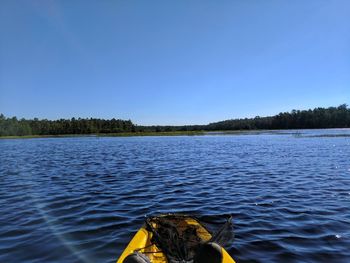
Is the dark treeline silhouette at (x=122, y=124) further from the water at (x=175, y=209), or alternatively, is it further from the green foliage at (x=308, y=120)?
the water at (x=175, y=209)

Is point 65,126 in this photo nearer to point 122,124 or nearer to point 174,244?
point 122,124

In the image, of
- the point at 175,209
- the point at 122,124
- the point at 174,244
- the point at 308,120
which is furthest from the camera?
the point at 122,124

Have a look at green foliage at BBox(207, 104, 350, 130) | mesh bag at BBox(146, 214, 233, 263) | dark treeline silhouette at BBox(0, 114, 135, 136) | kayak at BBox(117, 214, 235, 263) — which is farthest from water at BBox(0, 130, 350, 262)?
green foliage at BBox(207, 104, 350, 130)

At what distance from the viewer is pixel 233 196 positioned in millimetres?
14438

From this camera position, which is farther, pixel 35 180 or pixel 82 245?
pixel 35 180

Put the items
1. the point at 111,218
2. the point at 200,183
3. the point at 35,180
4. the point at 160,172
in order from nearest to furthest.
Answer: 1. the point at 111,218
2. the point at 200,183
3. the point at 35,180
4. the point at 160,172

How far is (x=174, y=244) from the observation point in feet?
24.1

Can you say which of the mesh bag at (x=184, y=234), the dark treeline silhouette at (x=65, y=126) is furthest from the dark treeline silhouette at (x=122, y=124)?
the mesh bag at (x=184, y=234)

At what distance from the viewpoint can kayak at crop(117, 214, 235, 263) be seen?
237 inches

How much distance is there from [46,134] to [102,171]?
500ft

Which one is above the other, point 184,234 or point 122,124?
point 122,124

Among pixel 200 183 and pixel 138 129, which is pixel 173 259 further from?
pixel 138 129

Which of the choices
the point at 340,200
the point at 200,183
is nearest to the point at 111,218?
the point at 200,183

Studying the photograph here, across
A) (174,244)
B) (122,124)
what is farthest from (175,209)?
(122,124)
